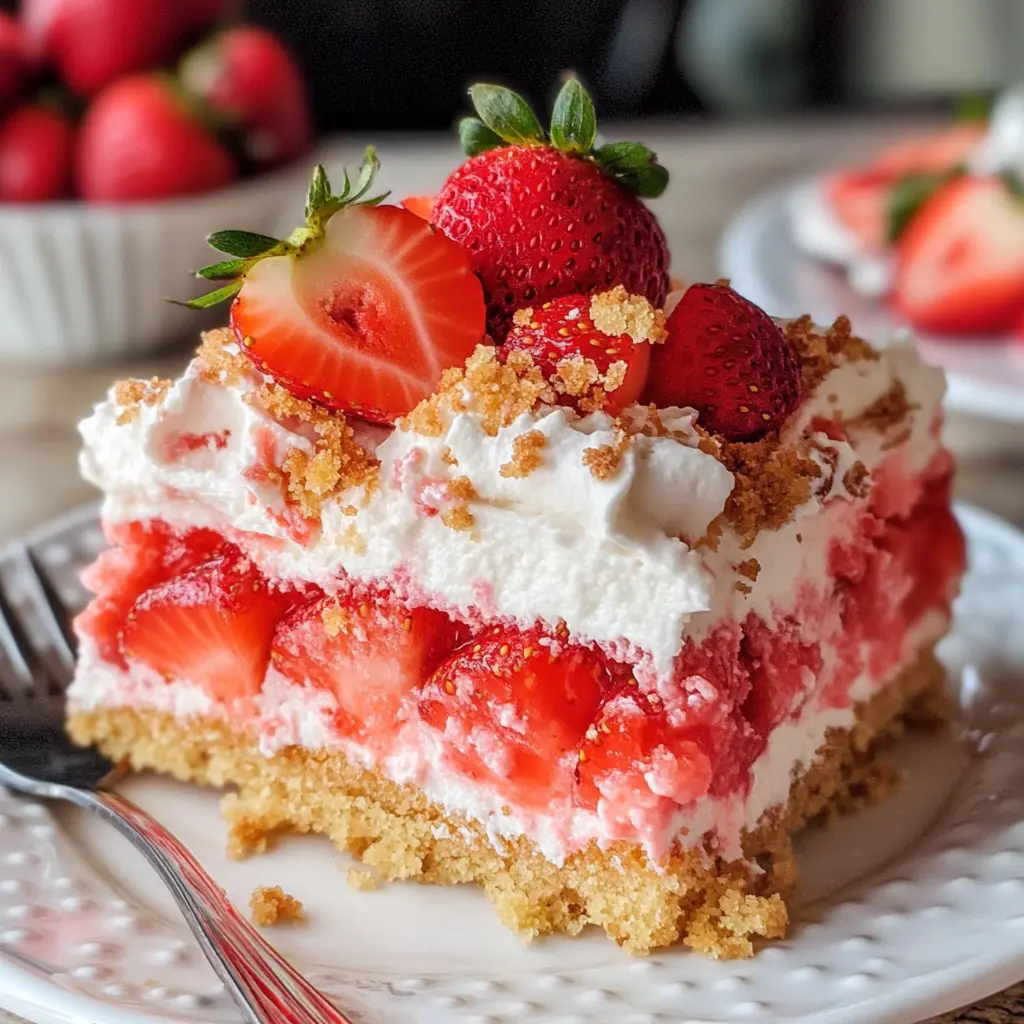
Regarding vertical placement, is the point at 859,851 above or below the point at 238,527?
below

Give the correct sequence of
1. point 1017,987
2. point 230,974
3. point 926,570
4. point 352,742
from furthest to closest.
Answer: point 926,570
point 352,742
point 1017,987
point 230,974

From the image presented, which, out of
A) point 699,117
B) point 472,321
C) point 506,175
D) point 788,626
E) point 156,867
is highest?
point 506,175

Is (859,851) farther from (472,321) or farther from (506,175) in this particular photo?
(506,175)

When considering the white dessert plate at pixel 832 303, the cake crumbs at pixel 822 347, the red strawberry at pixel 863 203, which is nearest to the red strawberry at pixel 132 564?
the cake crumbs at pixel 822 347

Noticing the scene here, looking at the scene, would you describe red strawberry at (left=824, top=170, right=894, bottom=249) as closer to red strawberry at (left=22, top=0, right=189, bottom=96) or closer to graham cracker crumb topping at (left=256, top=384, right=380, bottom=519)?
red strawberry at (left=22, top=0, right=189, bottom=96)

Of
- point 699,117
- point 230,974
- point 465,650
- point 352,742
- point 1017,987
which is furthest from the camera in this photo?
point 699,117

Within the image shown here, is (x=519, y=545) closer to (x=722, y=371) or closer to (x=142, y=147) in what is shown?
(x=722, y=371)

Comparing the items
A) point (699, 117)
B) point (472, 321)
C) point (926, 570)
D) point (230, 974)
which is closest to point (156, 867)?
point (230, 974)
